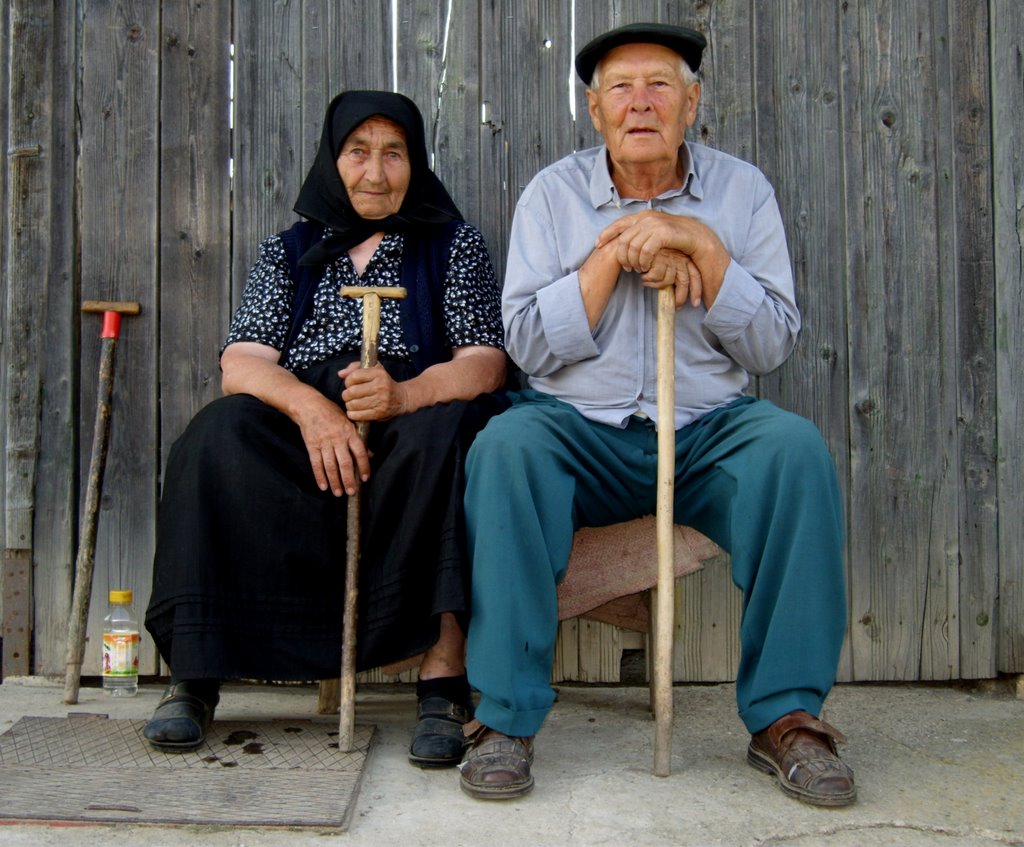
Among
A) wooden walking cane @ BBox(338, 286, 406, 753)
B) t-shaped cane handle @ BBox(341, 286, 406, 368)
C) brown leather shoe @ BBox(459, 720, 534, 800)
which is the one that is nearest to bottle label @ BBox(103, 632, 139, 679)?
wooden walking cane @ BBox(338, 286, 406, 753)

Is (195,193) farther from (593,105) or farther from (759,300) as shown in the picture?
(759,300)

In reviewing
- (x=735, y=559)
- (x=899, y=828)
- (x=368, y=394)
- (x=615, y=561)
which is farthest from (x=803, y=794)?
(x=368, y=394)

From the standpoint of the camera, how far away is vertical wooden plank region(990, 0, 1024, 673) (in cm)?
338

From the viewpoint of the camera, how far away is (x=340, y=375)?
278 centimetres

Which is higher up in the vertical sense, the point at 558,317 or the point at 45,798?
the point at 558,317

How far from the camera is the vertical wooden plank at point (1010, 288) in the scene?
133 inches

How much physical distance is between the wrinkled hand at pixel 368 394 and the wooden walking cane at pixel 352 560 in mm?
24

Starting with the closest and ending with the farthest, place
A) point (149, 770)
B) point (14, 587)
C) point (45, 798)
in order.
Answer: point (45, 798) → point (149, 770) → point (14, 587)

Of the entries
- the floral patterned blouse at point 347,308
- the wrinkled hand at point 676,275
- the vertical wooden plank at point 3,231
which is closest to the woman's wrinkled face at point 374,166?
the floral patterned blouse at point 347,308

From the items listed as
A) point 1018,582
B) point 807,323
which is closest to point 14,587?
point 807,323

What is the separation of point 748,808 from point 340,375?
55.5 inches

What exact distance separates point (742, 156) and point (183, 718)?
231cm

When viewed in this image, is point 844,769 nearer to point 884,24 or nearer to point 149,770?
point 149,770

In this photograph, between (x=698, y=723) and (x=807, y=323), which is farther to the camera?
(x=807, y=323)
